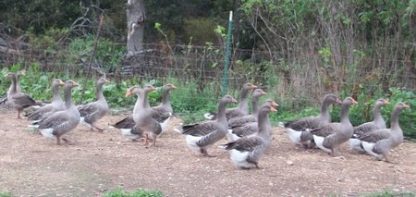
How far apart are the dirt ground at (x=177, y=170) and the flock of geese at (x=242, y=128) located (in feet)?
0.62

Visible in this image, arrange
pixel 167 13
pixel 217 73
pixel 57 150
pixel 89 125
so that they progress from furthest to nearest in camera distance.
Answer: pixel 167 13 < pixel 217 73 < pixel 89 125 < pixel 57 150

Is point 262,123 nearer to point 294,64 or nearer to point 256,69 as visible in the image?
point 294,64

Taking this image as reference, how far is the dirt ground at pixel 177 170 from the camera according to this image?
8766 mm

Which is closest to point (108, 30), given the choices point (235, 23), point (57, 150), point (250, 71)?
point (235, 23)

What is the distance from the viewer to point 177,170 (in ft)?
31.7

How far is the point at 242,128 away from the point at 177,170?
172cm

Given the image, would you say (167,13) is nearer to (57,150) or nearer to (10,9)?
(10,9)

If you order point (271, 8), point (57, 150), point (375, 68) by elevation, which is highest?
point (271, 8)

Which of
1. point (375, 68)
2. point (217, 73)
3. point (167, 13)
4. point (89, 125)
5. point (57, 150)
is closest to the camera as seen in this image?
point (57, 150)

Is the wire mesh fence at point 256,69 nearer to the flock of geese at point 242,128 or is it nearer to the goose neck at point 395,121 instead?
the flock of geese at point 242,128

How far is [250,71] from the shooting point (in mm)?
15266

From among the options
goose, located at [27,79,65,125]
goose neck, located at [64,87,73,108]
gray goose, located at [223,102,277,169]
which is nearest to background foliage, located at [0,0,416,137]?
goose, located at [27,79,65,125]

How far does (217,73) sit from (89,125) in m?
3.75

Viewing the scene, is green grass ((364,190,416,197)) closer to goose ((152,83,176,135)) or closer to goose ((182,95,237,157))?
goose ((182,95,237,157))
